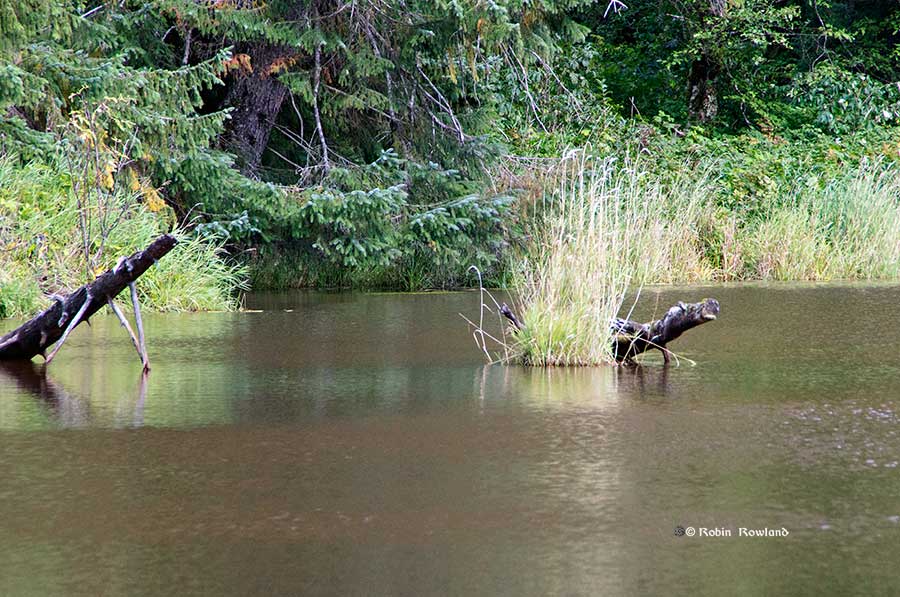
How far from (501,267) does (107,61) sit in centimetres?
469

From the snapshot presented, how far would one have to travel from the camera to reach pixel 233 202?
12.9m

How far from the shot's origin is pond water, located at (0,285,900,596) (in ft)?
10.2

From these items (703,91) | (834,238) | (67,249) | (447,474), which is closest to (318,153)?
(67,249)

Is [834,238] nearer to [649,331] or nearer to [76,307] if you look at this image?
[649,331]

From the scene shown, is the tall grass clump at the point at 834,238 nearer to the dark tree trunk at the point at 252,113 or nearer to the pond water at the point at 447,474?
the dark tree trunk at the point at 252,113

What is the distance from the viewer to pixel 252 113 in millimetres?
14344

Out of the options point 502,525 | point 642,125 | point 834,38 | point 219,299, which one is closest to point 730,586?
point 502,525

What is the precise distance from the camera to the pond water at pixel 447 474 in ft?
10.2

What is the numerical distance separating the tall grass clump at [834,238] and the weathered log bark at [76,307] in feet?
30.1

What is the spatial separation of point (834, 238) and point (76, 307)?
1001cm

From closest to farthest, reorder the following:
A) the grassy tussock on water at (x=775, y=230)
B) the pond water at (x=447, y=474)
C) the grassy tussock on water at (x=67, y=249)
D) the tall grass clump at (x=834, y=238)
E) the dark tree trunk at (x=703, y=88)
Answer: the pond water at (x=447, y=474), the grassy tussock on water at (x=67, y=249), the grassy tussock on water at (x=775, y=230), the tall grass clump at (x=834, y=238), the dark tree trunk at (x=703, y=88)

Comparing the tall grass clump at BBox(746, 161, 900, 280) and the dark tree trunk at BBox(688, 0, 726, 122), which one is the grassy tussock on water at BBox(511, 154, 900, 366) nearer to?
the tall grass clump at BBox(746, 161, 900, 280)

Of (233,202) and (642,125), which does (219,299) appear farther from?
(642,125)

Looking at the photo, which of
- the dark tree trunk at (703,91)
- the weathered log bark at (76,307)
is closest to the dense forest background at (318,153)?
the weathered log bark at (76,307)
